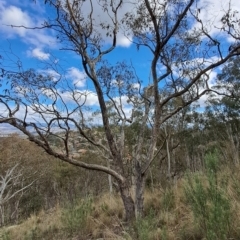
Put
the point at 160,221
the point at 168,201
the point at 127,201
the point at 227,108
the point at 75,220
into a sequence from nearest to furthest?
Answer: the point at 160,221 → the point at 75,220 → the point at 168,201 → the point at 127,201 → the point at 227,108

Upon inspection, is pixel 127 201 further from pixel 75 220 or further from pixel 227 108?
pixel 227 108

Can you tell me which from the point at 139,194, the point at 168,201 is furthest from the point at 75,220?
the point at 168,201

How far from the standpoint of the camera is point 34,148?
80.9 ft

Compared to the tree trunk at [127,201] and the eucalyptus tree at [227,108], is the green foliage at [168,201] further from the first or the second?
the eucalyptus tree at [227,108]

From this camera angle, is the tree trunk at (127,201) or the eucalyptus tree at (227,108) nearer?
the tree trunk at (127,201)

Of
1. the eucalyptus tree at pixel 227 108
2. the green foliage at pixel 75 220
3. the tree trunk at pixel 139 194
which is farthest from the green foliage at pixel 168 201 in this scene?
the eucalyptus tree at pixel 227 108

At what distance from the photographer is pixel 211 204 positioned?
3152mm

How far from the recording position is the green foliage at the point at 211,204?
2.87 m

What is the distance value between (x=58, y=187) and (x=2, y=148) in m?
9.13

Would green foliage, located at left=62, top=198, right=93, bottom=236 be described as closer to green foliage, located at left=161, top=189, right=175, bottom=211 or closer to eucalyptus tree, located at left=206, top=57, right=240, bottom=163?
green foliage, located at left=161, top=189, right=175, bottom=211

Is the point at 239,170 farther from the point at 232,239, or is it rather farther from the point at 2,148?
the point at 2,148

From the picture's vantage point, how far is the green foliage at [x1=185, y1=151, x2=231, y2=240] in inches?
113

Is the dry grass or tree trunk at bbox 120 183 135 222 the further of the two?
tree trunk at bbox 120 183 135 222

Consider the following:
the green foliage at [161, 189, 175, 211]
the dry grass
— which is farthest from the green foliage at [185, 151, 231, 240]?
the green foliage at [161, 189, 175, 211]
